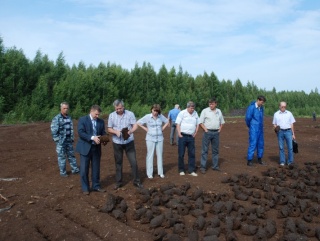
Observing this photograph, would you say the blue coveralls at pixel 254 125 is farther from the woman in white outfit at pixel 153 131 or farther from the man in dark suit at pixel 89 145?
the man in dark suit at pixel 89 145

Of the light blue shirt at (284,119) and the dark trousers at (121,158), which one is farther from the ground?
the light blue shirt at (284,119)

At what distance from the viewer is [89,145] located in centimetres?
736

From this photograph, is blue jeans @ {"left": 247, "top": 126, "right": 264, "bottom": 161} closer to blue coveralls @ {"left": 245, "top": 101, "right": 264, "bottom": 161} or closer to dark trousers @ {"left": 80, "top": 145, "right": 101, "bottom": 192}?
blue coveralls @ {"left": 245, "top": 101, "right": 264, "bottom": 161}

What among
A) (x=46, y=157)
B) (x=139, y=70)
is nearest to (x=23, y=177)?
(x=46, y=157)

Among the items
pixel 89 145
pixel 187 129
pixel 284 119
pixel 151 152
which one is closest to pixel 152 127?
pixel 151 152

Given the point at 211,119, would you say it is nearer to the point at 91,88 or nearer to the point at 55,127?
the point at 55,127

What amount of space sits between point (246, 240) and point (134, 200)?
2536 millimetres

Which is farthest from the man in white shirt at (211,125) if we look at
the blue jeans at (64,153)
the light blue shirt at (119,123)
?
the blue jeans at (64,153)

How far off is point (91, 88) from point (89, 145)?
25874 millimetres

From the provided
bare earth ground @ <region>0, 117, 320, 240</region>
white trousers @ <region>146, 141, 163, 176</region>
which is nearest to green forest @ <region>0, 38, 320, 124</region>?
bare earth ground @ <region>0, 117, 320, 240</region>

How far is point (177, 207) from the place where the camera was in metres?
6.48

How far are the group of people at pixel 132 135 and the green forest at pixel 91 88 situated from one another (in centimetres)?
1889

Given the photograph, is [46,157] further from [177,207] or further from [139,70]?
[139,70]

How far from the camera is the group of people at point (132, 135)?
742cm
